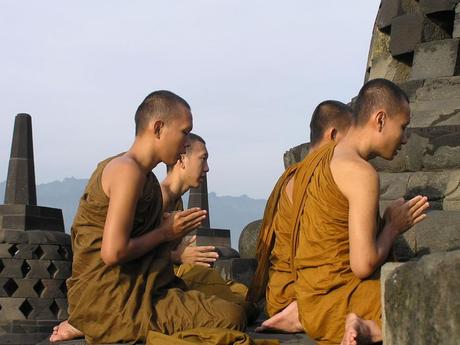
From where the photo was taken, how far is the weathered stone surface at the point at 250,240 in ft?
22.7

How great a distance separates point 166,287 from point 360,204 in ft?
3.22

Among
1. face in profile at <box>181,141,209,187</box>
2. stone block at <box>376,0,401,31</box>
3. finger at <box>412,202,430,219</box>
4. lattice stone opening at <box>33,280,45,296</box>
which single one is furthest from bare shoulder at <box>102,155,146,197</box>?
lattice stone opening at <box>33,280,45,296</box>

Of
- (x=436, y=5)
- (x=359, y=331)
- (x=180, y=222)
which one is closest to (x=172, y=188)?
(x=180, y=222)

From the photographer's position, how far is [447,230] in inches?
187

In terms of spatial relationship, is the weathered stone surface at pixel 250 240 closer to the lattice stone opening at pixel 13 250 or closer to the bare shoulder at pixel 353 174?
the bare shoulder at pixel 353 174

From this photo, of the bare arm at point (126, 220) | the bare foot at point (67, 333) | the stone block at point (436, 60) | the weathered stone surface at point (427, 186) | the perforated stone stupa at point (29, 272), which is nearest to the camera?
the bare arm at point (126, 220)

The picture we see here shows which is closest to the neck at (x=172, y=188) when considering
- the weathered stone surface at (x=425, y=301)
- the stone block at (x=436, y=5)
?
the weathered stone surface at (x=425, y=301)

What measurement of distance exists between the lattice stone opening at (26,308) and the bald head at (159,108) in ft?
24.6

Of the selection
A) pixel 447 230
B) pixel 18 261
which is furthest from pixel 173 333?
pixel 18 261

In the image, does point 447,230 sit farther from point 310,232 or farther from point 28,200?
point 28,200

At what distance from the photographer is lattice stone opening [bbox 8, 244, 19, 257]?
11309 mm

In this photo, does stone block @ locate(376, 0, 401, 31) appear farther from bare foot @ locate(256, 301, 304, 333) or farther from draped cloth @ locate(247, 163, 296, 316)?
bare foot @ locate(256, 301, 304, 333)

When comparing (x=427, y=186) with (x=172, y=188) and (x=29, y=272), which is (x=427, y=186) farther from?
(x=29, y=272)

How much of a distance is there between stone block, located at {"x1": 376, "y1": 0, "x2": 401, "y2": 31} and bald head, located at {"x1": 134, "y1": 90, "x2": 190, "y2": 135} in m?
4.80
